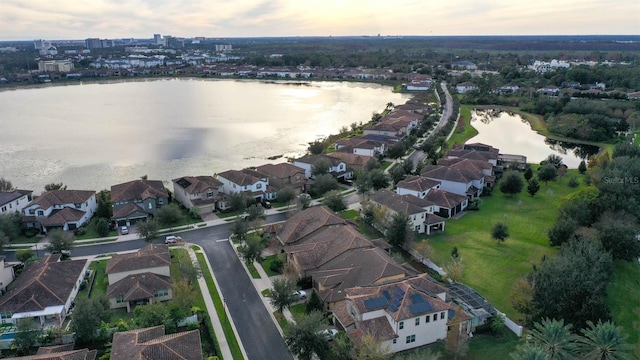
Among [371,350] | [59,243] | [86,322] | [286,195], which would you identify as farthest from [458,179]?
[59,243]

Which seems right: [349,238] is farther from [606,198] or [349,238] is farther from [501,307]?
[606,198]

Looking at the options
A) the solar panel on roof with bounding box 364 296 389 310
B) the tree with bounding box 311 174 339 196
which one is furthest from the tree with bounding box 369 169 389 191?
the solar panel on roof with bounding box 364 296 389 310

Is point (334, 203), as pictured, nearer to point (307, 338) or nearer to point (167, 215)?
point (167, 215)

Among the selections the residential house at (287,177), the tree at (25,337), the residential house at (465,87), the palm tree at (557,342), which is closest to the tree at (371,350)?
the palm tree at (557,342)

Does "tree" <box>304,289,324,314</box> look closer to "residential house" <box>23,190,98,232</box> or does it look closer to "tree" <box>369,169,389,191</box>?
"tree" <box>369,169,389,191</box>

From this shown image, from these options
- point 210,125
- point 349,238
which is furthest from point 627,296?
point 210,125
